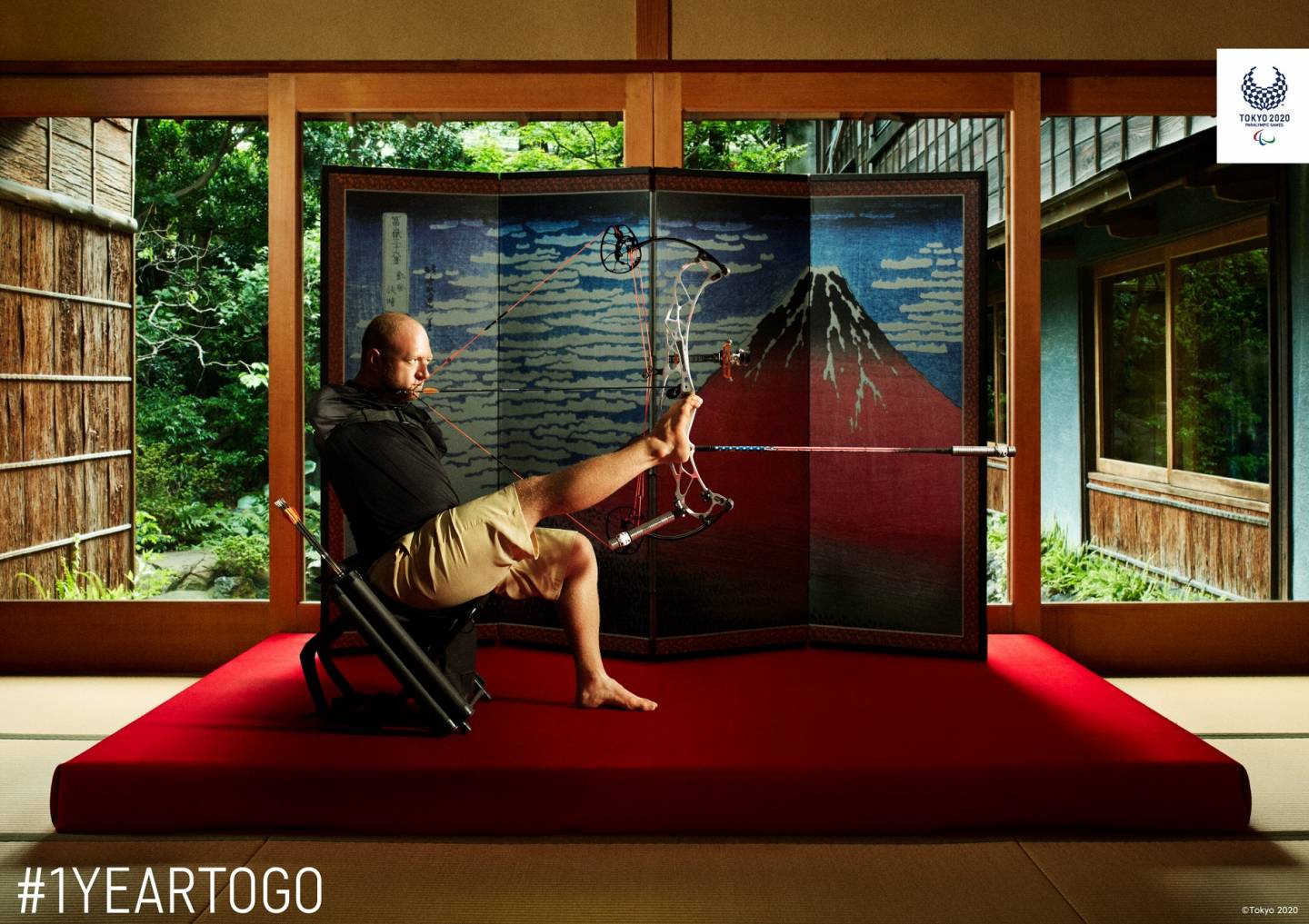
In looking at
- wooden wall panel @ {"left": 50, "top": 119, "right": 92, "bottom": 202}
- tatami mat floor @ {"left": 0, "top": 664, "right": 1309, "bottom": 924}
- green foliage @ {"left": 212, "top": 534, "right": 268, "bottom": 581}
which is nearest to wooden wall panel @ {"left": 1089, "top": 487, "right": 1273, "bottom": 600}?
tatami mat floor @ {"left": 0, "top": 664, "right": 1309, "bottom": 924}

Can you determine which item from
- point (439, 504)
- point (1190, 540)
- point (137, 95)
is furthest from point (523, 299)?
point (1190, 540)

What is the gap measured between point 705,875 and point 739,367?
176cm

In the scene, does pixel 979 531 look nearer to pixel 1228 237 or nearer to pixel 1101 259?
pixel 1228 237

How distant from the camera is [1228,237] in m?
4.66

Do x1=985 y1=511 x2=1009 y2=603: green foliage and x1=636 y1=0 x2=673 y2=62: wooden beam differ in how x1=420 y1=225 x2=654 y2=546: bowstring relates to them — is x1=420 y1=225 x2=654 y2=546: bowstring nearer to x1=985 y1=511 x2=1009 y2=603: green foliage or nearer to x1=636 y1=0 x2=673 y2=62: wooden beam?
x1=636 y1=0 x2=673 y2=62: wooden beam

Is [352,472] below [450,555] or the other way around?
the other way around

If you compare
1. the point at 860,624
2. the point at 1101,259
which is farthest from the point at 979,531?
the point at 1101,259

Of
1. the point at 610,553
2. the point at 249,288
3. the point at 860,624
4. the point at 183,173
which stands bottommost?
the point at 860,624

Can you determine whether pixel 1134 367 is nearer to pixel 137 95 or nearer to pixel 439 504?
pixel 439 504

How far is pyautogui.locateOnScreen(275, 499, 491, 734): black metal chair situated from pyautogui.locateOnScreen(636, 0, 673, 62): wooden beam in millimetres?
2150

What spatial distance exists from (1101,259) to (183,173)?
468cm

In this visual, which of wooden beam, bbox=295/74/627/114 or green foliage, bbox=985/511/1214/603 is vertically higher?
wooden beam, bbox=295/74/627/114

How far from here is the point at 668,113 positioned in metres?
3.78

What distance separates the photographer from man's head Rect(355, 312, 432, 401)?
9.30 feet
